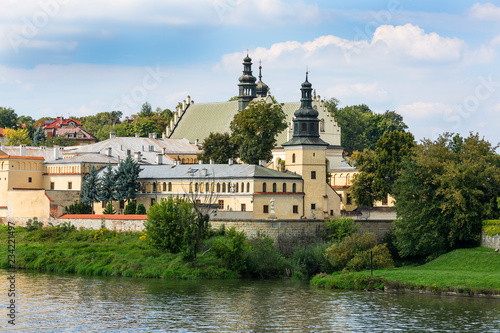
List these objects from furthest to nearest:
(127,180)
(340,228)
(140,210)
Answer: (127,180), (140,210), (340,228)

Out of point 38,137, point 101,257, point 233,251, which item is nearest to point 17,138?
point 38,137

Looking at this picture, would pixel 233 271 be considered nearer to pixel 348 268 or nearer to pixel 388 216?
pixel 348 268

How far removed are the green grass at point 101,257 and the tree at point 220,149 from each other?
78.1ft

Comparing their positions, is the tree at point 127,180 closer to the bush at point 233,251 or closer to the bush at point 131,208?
the bush at point 131,208

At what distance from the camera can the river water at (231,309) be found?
152ft

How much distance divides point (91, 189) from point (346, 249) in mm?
31459

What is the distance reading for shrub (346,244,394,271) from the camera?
2484 inches

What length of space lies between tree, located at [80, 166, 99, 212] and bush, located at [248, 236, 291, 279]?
25407 millimetres

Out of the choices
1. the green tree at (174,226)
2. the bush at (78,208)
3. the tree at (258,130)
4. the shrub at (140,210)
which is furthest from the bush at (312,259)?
the tree at (258,130)

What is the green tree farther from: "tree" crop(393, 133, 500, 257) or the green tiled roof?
the green tiled roof

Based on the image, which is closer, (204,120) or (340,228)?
(340,228)

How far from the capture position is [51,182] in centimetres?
9225

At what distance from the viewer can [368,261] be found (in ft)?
208

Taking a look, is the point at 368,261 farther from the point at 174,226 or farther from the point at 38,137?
the point at 38,137
